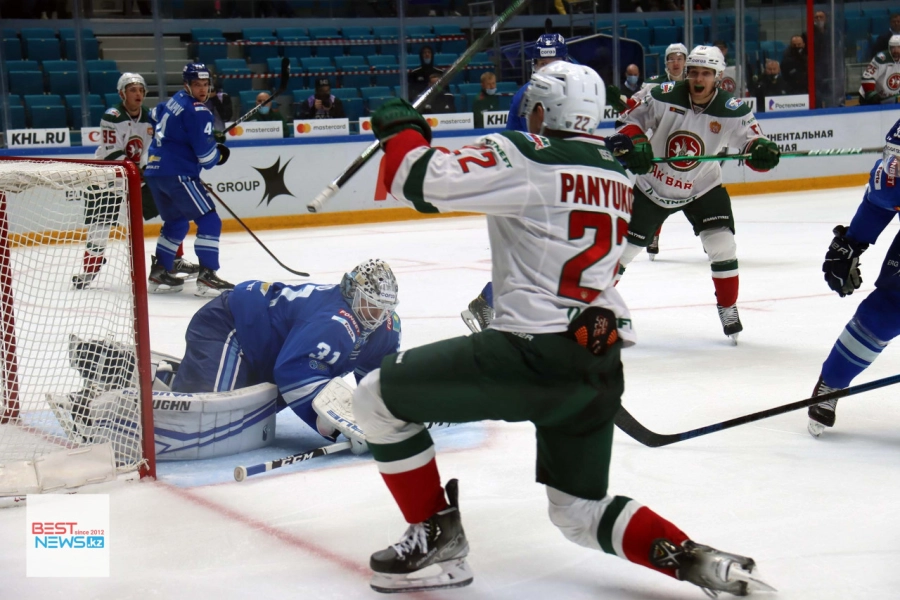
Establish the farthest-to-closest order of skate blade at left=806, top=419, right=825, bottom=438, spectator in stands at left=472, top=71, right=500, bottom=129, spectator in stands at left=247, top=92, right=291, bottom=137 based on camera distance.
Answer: spectator in stands at left=472, top=71, right=500, bottom=129
spectator in stands at left=247, top=92, right=291, bottom=137
skate blade at left=806, top=419, right=825, bottom=438

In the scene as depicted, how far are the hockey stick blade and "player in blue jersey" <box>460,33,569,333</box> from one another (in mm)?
799

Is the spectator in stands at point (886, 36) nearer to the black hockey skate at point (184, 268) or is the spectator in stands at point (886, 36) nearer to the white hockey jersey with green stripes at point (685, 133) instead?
the white hockey jersey with green stripes at point (685, 133)

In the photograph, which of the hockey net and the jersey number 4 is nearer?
the jersey number 4

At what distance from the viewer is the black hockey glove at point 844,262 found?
3.11 meters

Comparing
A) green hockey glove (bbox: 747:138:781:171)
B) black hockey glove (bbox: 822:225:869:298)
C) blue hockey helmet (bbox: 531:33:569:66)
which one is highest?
blue hockey helmet (bbox: 531:33:569:66)

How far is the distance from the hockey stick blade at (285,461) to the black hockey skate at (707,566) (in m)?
1.15

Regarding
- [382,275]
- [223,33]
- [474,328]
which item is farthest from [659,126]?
[223,33]

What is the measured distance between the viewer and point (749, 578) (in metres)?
1.99

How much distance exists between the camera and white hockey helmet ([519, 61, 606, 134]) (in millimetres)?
2047

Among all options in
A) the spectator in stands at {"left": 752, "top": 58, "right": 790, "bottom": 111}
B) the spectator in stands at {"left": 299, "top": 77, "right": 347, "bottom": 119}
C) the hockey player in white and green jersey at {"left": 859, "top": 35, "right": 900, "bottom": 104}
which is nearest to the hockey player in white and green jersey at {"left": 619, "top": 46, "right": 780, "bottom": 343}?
the spectator in stands at {"left": 299, "top": 77, "right": 347, "bottom": 119}

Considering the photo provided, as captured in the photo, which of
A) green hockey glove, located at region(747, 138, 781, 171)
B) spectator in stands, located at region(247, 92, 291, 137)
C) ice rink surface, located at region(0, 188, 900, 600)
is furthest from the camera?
spectator in stands, located at region(247, 92, 291, 137)

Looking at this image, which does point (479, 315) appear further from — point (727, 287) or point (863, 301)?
point (863, 301)

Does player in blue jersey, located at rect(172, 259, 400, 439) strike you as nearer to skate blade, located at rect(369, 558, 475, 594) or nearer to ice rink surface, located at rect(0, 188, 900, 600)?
ice rink surface, located at rect(0, 188, 900, 600)

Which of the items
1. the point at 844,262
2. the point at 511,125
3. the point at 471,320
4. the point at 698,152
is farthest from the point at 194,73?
the point at 844,262
